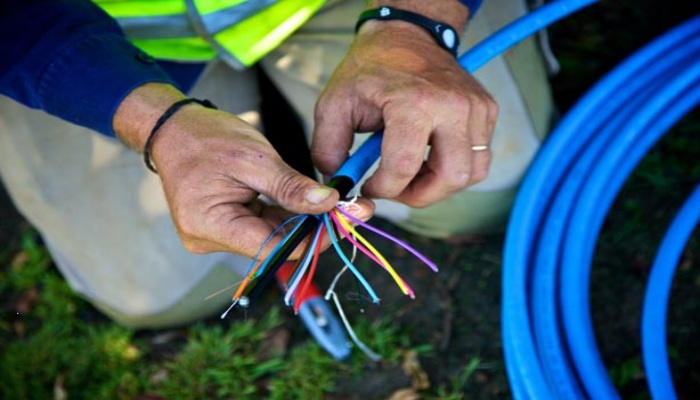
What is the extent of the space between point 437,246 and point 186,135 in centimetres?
97

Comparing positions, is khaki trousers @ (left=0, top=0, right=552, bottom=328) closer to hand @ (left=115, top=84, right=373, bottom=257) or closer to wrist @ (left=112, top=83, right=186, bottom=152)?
wrist @ (left=112, top=83, right=186, bottom=152)

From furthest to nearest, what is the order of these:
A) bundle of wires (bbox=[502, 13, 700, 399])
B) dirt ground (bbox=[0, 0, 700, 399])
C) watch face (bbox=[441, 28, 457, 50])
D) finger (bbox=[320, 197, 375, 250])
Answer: dirt ground (bbox=[0, 0, 700, 399]), bundle of wires (bbox=[502, 13, 700, 399]), watch face (bbox=[441, 28, 457, 50]), finger (bbox=[320, 197, 375, 250])

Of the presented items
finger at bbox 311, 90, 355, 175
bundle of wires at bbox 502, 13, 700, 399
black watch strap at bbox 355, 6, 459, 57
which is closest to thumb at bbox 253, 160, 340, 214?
finger at bbox 311, 90, 355, 175

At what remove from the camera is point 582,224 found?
1.55 m

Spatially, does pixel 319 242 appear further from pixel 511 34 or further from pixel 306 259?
pixel 511 34

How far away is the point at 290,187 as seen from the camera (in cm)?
105

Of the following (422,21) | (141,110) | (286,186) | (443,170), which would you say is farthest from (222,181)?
(422,21)

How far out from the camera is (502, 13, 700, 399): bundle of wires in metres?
1.44

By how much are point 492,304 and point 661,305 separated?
48 centimetres

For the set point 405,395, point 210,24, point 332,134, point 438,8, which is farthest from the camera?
point 405,395

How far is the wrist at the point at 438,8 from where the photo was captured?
4.31 feet

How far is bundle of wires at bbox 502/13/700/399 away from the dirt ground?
0.20 m

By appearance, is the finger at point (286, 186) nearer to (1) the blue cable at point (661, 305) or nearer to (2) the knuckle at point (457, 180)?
(2) the knuckle at point (457, 180)

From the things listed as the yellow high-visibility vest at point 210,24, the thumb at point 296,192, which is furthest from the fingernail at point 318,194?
the yellow high-visibility vest at point 210,24
